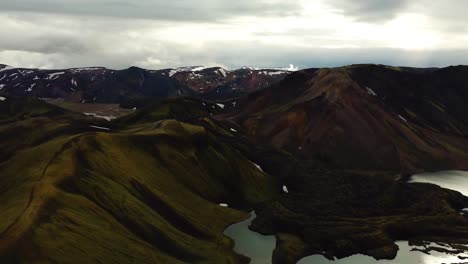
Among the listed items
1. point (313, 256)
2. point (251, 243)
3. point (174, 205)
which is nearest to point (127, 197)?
point (174, 205)

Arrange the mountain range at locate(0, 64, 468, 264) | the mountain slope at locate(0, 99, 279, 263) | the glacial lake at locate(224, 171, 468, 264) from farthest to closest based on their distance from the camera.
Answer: the glacial lake at locate(224, 171, 468, 264) < the mountain range at locate(0, 64, 468, 264) < the mountain slope at locate(0, 99, 279, 263)

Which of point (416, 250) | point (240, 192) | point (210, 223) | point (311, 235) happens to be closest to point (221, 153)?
point (240, 192)

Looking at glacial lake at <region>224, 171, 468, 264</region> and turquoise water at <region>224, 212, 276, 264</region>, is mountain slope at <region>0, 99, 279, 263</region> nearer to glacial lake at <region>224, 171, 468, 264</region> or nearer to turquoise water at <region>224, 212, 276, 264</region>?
turquoise water at <region>224, 212, 276, 264</region>

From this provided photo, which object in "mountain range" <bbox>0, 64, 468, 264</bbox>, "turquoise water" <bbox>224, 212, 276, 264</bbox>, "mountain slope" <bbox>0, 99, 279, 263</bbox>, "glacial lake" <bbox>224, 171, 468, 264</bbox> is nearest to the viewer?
"mountain slope" <bbox>0, 99, 279, 263</bbox>

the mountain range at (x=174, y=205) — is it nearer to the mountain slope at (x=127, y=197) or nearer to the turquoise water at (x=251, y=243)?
the mountain slope at (x=127, y=197)

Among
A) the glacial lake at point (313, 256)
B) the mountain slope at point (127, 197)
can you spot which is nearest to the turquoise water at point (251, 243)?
the glacial lake at point (313, 256)

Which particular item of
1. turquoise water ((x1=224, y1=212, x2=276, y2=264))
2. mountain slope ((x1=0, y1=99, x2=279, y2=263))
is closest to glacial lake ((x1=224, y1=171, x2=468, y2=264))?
turquoise water ((x1=224, y1=212, x2=276, y2=264))

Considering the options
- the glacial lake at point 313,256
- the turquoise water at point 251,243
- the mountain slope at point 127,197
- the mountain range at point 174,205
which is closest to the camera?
the mountain slope at point 127,197

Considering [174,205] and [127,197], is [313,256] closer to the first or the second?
[174,205]

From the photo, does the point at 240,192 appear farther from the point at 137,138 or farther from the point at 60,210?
the point at 60,210

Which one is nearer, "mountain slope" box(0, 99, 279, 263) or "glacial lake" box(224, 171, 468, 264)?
"mountain slope" box(0, 99, 279, 263)

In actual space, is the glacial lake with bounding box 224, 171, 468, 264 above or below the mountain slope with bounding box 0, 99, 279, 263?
below
